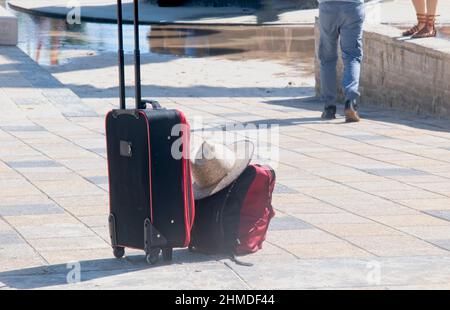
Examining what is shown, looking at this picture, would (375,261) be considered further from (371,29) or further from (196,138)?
(371,29)

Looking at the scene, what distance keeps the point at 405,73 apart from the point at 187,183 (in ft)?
22.9

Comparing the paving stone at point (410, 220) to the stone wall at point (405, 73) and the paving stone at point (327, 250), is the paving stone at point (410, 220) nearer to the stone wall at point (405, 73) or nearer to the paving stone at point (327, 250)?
the paving stone at point (327, 250)

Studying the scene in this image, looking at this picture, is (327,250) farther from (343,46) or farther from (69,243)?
(343,46)

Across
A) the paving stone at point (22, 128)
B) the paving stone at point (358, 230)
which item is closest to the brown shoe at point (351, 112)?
the paving stone at point (22, 128)

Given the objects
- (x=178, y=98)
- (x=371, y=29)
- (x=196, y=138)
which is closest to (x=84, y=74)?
(x=178, y=98)

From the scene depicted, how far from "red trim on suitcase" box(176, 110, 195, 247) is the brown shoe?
18.5 feet

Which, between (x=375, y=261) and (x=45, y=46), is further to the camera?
(x=45, y=46)

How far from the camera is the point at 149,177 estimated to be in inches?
239

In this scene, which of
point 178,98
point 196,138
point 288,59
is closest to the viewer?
point 196,138

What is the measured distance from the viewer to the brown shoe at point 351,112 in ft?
38.3

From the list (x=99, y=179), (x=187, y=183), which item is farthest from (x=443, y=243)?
(x=99, y=179)

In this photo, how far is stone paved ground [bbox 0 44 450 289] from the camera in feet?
19.5

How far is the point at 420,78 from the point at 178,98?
8.95 feet

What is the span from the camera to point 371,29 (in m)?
13.7
